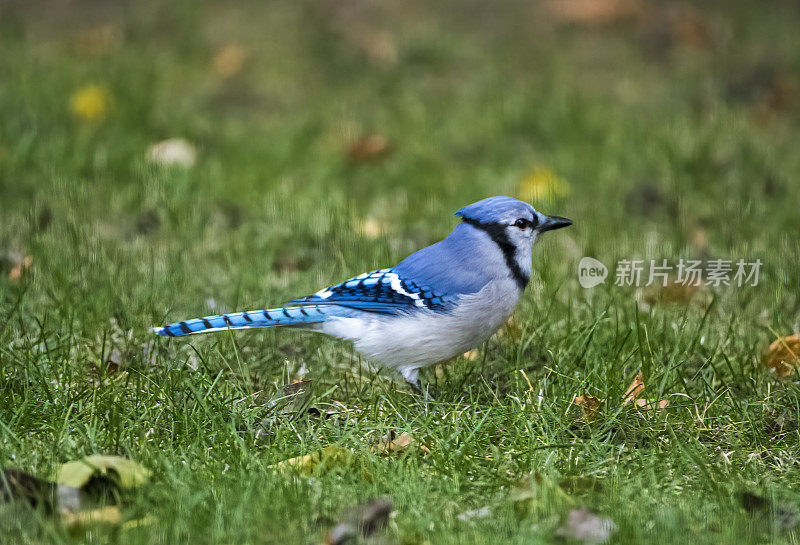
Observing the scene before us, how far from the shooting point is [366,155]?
6562 millimetres

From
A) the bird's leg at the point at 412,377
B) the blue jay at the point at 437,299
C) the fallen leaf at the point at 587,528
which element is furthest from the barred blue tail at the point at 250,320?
the fallen leaf at the point at 587,528

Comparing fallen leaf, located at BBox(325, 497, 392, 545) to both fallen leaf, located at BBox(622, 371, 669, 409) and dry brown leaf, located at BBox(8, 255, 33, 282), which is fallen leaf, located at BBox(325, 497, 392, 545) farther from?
dry brown leaf, located at BBox(8, 255, 33, 282)

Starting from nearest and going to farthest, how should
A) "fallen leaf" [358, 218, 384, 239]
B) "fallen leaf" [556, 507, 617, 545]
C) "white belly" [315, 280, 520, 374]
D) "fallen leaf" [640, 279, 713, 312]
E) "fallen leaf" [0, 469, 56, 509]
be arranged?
"fallen leaf" [556, 507, 617, 545] → "fallen leaf" [0, 469, 56, 509] → "white belly" [315, 280, 520, 374] → "fallen leaf" [640, 279, 713, 312] → "fallen leaf" [358, 218, 384, 239]

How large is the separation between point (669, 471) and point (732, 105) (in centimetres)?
459

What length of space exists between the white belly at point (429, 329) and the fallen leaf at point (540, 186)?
7.36ft

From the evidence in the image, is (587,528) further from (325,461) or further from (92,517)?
(92,517)

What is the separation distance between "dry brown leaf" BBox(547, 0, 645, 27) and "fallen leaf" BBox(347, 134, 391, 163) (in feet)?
7.79

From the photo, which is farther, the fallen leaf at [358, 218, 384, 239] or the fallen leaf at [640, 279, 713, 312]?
the fallen leaf at [358, 218, 384, 239]

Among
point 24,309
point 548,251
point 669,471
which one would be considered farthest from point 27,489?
point 548,251

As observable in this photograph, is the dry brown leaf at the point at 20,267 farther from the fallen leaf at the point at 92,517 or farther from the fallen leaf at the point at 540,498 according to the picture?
the fallen leaf at the point at 540,498

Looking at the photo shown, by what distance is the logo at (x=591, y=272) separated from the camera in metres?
4.76

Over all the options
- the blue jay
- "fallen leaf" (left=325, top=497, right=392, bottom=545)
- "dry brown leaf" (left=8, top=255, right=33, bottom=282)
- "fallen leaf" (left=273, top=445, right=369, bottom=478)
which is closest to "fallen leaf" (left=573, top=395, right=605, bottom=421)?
the blue jay

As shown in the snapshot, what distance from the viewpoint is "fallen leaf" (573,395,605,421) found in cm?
343

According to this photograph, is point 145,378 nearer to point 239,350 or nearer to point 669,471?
point 239,350
